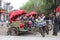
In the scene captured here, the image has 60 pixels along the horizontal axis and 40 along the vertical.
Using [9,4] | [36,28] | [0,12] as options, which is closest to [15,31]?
[36,28]

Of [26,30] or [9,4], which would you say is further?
[9,4]

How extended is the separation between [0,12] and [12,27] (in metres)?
46.0

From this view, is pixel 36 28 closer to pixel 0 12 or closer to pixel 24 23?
pixel 24 23

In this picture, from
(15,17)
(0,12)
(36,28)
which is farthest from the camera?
(0,12)

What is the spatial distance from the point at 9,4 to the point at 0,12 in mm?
38533

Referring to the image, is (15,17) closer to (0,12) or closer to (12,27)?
(12,27)

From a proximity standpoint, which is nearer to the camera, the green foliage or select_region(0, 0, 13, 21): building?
the green foliage

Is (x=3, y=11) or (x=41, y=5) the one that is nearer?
(x=41, y=5)

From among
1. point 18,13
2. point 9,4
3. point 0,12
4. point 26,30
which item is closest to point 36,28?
point 26,30

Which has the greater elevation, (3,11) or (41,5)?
(41,5)

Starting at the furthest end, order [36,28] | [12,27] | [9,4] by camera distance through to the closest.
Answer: [9,4] → [12,27] → [36,28]

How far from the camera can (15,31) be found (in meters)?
26.0

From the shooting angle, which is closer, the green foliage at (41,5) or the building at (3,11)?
the green foliage at (41,5)

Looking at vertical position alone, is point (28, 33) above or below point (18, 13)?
below
